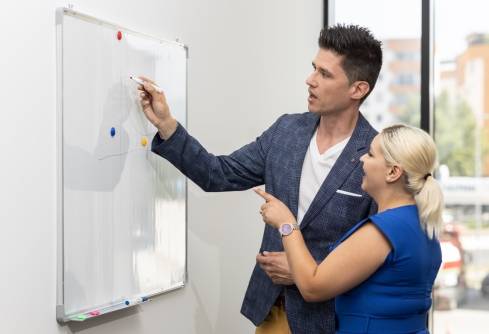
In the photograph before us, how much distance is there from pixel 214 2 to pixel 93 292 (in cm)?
127

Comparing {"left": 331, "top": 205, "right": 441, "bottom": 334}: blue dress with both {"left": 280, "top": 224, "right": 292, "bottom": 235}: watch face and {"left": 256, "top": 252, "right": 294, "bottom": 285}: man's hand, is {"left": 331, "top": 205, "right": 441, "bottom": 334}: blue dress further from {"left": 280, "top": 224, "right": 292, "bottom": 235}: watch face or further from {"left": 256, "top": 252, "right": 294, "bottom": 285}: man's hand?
{"left": 256, "top": 252, "right": 294, "bottom": 285}: man's hand

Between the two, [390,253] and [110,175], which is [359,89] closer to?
[390,253]

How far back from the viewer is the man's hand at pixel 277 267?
1980 mm

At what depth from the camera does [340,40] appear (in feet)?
6.66

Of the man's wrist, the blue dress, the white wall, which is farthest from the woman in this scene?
the white wall

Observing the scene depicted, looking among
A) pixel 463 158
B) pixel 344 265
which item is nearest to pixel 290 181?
pixel 344 265

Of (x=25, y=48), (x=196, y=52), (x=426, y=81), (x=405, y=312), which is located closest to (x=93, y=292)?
(x=25, y=48)

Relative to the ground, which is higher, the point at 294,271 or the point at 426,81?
the point at 426,81

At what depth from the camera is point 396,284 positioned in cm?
161

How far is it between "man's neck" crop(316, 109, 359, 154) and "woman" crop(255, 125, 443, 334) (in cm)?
39

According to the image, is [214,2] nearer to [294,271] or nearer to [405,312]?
[294,271]

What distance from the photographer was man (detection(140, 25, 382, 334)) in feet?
6.50

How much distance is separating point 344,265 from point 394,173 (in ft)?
0.87

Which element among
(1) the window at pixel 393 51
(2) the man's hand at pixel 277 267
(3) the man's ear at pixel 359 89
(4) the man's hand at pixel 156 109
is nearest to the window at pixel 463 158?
(1) the window at pixel 393 51
